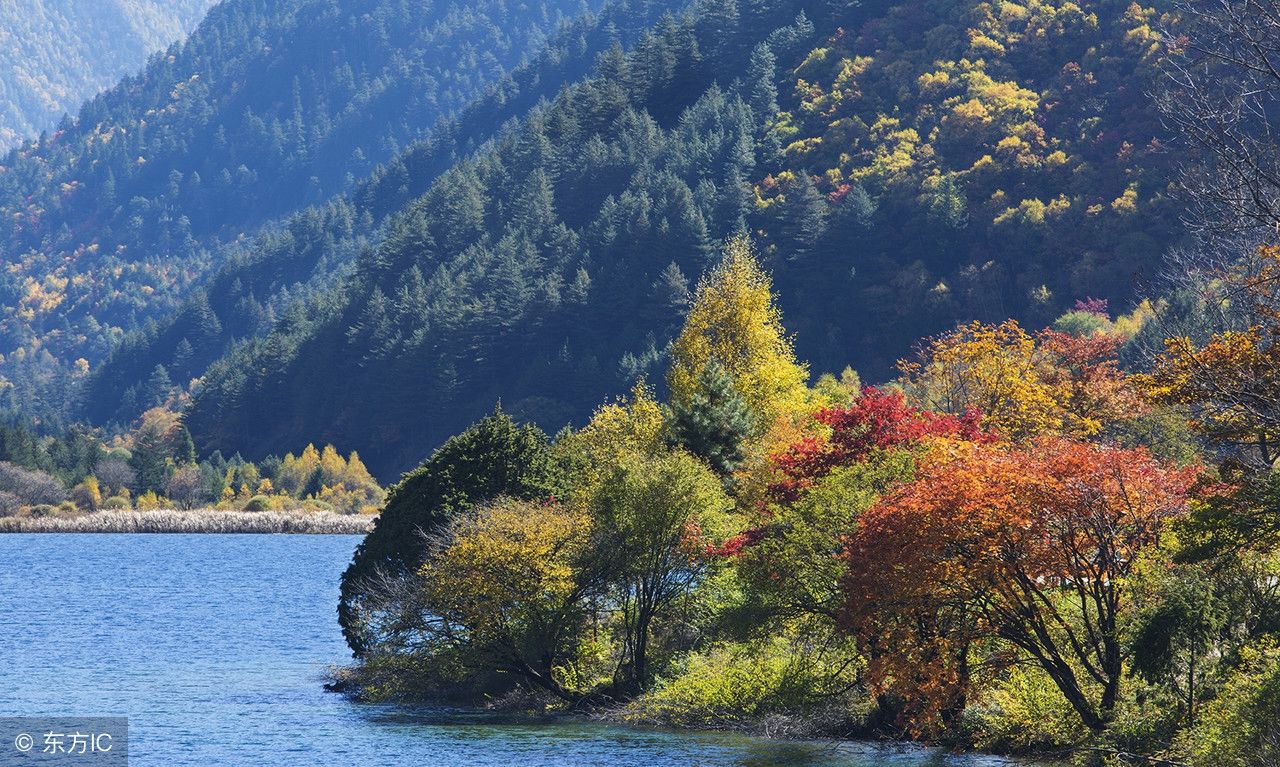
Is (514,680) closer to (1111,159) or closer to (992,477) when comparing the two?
(992,477)

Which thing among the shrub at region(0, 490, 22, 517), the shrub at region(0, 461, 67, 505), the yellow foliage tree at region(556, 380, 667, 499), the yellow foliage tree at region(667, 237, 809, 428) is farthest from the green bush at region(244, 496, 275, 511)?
the yellow foliage tree at region(667, 237, 809, 428)

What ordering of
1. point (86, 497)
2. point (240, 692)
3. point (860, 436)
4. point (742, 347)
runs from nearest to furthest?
point (860, 436) < point (240, 692) < point (742, 347) < point (86, 497)

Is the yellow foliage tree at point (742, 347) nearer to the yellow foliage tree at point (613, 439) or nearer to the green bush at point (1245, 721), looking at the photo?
the yellow foliage tree at point (613, 439)

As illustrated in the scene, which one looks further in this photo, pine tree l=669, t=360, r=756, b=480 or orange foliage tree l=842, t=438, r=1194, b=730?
pine tree l=669, t=360, r=756, b=480

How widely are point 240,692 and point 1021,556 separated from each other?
2992 cm

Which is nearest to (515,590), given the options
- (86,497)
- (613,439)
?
(613,439)

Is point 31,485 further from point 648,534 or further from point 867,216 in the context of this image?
point 648,534

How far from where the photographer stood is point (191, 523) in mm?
158500

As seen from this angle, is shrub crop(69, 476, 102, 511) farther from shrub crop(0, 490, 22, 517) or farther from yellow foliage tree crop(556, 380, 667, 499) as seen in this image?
yellow foliage tree crop(556, 380, 667, 499)

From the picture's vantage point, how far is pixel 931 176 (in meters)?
166

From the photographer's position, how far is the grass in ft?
506

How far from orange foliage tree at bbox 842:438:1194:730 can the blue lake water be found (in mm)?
3269

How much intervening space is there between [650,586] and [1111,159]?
119794mm

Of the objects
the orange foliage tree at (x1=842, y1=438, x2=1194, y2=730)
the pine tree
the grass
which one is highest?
the grass
